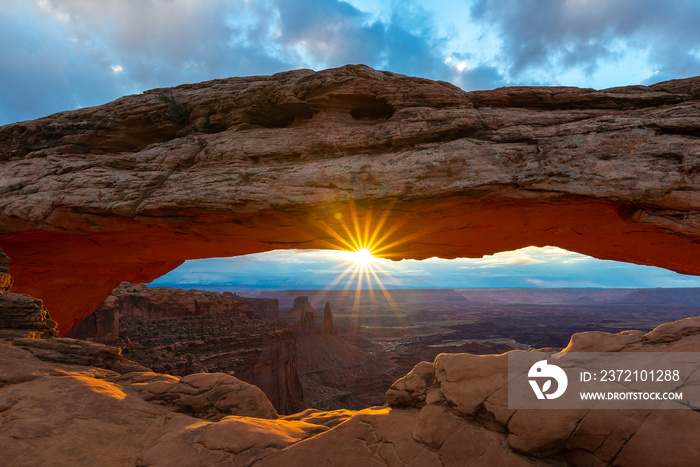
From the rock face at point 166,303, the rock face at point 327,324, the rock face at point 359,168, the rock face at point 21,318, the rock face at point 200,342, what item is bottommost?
the rock face at point 327,324

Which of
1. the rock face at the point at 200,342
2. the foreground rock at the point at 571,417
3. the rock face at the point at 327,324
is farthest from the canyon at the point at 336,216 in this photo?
the rock face at the point at 327,324

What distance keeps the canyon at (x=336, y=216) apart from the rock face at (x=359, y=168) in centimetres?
7

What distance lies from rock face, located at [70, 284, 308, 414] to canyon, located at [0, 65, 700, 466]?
1268cm

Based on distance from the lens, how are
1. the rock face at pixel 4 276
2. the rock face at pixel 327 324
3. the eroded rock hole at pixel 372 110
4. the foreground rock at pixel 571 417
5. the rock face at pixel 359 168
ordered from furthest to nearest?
1. the rock face at pixel 327 324
2. the eroded rock hole at pixel 372 110
3. the rock face at pixel 4 276
4. the rock face at pixel 359 168
5. the foreground rock at pixel 571 417

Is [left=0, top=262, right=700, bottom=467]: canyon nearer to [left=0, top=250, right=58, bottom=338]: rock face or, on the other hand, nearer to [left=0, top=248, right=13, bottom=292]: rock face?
[left=0, top=250, right=58, bottom=338]: rock face

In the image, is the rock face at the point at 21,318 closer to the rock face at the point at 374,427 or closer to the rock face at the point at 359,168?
the rock face at the point at 374,427

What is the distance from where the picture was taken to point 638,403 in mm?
3828

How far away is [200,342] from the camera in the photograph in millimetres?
28672

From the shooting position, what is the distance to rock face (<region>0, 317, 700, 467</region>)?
3.75 m

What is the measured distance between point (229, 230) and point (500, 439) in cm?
1087

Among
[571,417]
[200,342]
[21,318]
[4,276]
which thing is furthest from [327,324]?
[571,417]

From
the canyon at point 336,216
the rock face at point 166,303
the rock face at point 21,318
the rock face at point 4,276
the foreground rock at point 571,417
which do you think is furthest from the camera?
the rock face at point 166,303

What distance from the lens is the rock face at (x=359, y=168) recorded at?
891 centimetres

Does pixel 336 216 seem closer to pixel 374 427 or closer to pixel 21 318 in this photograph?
pixel 374 427
